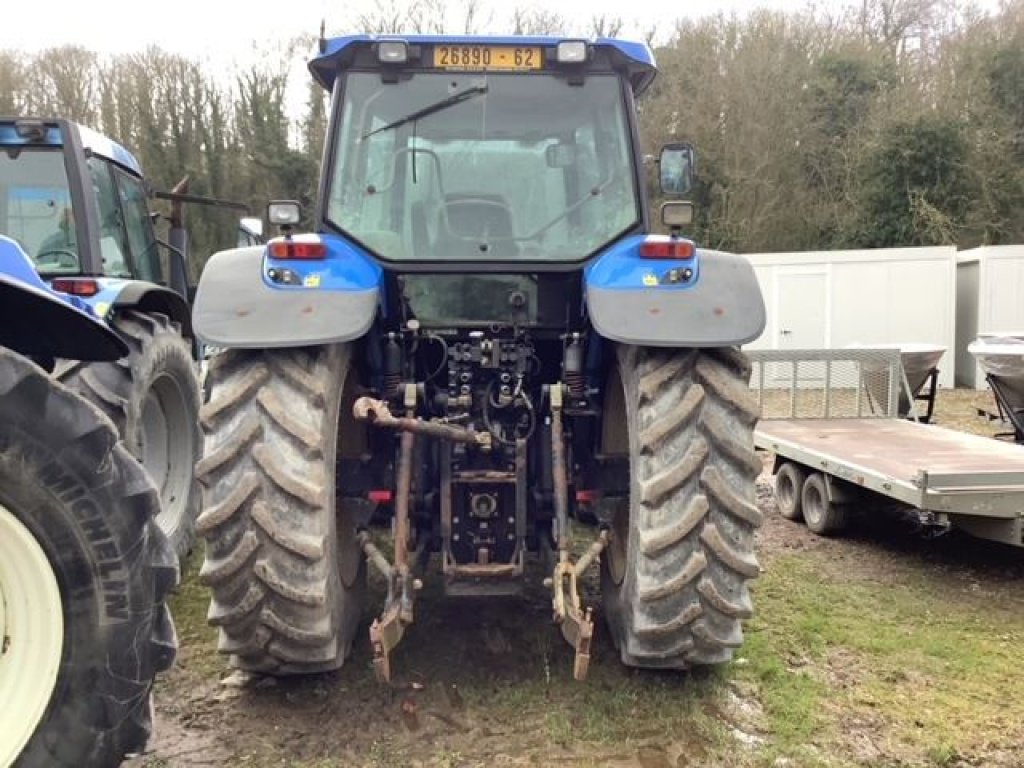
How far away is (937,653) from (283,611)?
2570 millimetres

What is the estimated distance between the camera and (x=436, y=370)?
3.57m

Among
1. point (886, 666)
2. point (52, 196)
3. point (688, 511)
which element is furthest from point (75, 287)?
point (886, 666)

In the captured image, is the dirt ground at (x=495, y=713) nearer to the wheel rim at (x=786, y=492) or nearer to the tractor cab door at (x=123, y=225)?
the tractor cab door at (x=123, y=225)

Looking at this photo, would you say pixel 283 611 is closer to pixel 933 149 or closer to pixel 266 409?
pixel 266 409

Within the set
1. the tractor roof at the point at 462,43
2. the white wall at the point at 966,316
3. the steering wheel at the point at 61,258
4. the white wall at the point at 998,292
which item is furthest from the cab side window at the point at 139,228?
the white wall at the point at 966,316

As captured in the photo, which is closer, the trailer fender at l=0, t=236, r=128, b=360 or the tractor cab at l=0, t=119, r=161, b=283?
the trailer fender at l=0, t=236, r=128, b=360

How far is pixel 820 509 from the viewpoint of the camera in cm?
566

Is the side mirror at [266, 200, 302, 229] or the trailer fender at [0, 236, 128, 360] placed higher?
the side mirror at [266, 200, 302, 229]

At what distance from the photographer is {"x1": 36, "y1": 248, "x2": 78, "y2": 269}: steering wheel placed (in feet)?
14.3

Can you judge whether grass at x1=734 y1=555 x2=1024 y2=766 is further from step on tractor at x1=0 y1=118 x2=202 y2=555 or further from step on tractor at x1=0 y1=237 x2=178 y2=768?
step on tractor at x1=0 y1=118 x2=202 y2=555

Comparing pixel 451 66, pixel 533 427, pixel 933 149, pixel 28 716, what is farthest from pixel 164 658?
pixel 933 149

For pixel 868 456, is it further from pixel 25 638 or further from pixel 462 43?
pixel 25 638

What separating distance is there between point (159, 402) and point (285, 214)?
1.89 m

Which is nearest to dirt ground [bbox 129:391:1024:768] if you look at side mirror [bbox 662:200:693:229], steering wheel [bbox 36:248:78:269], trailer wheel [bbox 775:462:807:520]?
side mirror [bbox 662:200:693:229]
